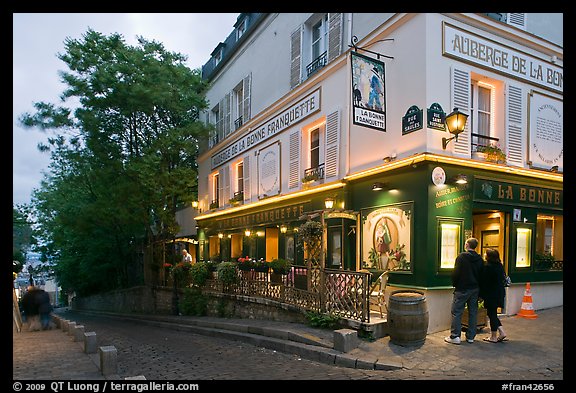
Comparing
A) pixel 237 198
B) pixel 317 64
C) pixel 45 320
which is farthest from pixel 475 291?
pixel 237 198

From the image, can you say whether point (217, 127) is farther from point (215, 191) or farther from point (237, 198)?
point (237, 198)

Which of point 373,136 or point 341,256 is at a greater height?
point 373,136

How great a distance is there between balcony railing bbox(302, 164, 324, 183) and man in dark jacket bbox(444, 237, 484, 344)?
238 inches

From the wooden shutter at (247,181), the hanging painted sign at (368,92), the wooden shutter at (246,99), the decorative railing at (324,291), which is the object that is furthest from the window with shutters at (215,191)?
the hanging painted sign at (368,92)

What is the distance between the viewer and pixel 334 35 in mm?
Answer: 12875

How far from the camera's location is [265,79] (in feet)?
56.5

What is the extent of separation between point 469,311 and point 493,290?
0.61 m

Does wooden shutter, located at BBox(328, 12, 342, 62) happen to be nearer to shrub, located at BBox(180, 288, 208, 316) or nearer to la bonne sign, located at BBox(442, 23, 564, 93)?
la bonne sign, located at BBox(442, 23, 564, 93)

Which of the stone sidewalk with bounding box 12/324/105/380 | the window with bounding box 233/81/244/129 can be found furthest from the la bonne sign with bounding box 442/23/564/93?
the window with bounding box 233/81/244/129
